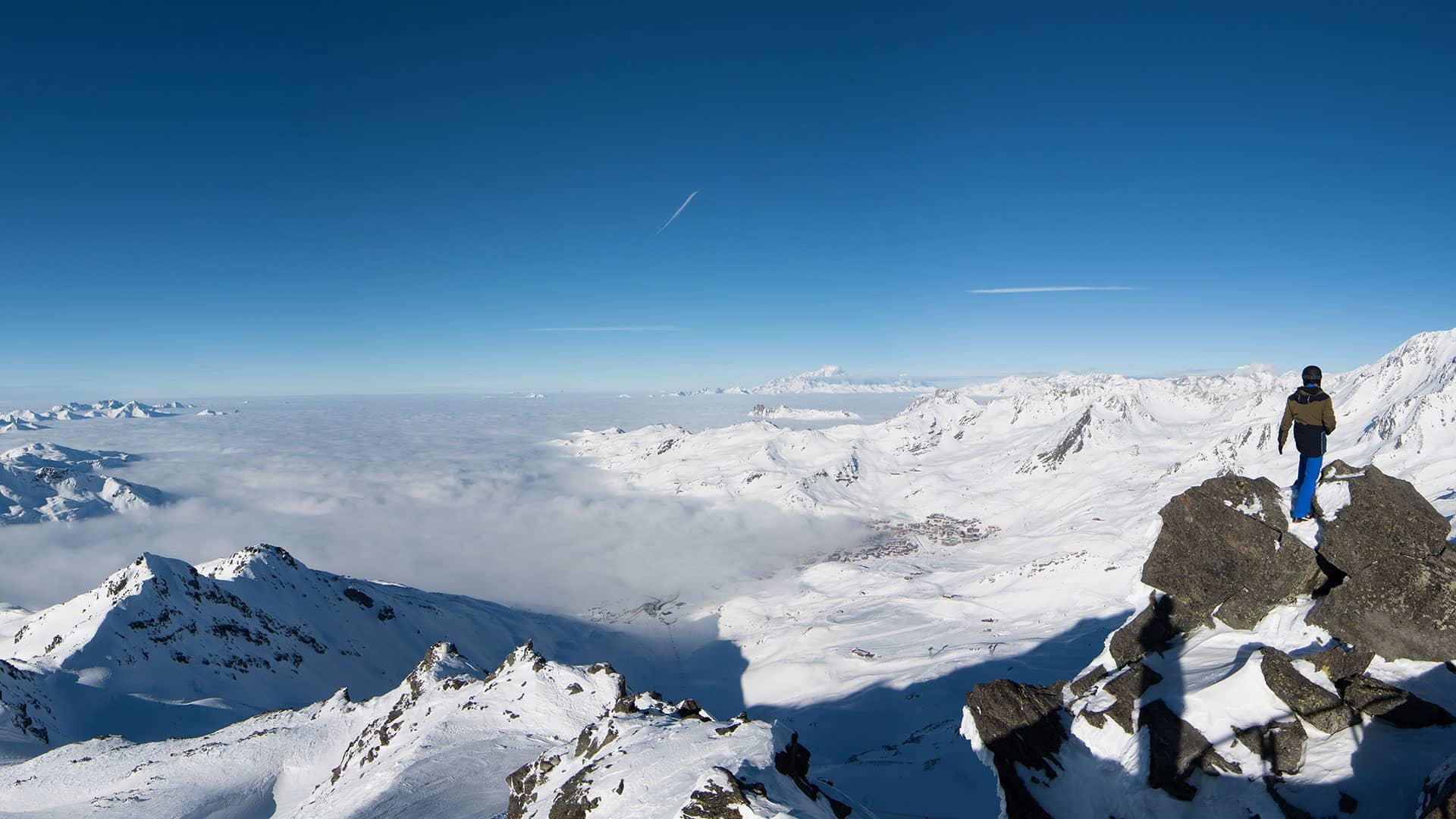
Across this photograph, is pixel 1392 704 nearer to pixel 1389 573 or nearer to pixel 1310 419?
pixel 1389 573

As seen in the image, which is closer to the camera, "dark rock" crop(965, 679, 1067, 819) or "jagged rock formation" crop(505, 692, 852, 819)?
"jagged rock formation" crop(505, 692, 852, 819)

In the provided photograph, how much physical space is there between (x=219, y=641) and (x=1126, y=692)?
117630 mm

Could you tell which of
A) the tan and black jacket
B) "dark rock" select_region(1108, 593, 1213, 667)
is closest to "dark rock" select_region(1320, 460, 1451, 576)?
the tan and black jacket

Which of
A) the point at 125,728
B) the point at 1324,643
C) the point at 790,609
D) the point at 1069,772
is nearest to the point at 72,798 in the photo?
the point at 125,728

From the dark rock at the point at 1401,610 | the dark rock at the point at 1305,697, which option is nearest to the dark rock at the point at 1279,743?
the dark rock at the point at 1305,697

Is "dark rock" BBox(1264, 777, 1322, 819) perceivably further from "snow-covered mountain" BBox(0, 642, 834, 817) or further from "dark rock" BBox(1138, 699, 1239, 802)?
"snow-covered mountain" BBox(0, 642, 834, 817)

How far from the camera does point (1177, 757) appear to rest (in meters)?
16.5

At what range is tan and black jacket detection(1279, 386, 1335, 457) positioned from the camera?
17.1 metres

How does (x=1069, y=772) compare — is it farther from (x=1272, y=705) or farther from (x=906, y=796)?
(x=906, y=796)

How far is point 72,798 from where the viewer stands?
3612 cm

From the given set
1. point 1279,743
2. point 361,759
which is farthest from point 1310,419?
point 361,759

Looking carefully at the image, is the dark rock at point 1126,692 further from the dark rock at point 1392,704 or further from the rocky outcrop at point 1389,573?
the rocky outcrop at point 1389,573

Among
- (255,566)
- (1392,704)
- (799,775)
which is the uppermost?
(1392,704)

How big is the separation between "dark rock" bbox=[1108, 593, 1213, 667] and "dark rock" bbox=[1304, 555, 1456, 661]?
15.7 ft
